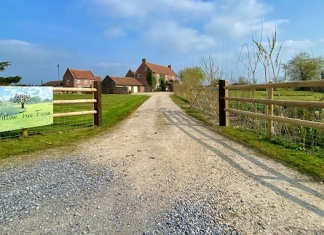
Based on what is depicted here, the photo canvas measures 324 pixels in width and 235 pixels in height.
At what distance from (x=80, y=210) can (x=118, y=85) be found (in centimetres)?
5995

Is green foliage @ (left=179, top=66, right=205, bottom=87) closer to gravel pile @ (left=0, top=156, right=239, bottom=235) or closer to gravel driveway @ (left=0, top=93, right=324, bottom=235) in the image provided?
gravel driveway @ (left=0, top=93, right=324, bottom=235)

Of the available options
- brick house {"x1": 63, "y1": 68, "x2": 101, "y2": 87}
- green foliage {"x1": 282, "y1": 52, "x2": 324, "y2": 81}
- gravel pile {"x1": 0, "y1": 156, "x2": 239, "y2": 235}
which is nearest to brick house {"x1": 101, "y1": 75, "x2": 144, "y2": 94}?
brick house {"x1": 63, "y1": 68, "x2": 101, "y2": 87}

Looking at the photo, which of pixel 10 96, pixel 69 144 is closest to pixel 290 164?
pixel 69 144

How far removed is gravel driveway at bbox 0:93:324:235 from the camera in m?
2.25

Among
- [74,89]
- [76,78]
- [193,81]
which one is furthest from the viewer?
[76,78]

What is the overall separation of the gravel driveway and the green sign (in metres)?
1.76

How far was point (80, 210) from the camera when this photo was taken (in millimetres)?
2559

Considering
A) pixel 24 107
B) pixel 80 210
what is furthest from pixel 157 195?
pixel 24 107

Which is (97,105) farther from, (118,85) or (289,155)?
(118,85)

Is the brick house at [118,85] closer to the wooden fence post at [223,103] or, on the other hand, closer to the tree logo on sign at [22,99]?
the wooden fence post at [223,103]

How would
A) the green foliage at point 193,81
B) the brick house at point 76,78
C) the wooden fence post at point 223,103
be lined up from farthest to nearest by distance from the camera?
the brick house at point 76,78 → the green foliage at point 193,81 → the wooden fence post at point 223,103

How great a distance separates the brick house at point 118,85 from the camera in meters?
59.5

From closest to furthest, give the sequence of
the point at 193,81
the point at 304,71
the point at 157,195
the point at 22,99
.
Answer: the point at 157,195
the point at 22,99
the point at 304,71
the point at 193,81

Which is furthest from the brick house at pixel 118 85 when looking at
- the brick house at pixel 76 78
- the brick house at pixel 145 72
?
the brick house at pixel 76 78
